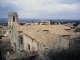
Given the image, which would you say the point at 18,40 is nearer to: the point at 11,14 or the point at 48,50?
the point at 11,14

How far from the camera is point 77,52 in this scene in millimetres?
16828

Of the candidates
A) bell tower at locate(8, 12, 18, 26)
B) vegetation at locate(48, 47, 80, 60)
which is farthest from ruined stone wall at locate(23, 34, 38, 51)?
bell tower at locate(8, 12, 18, 26)

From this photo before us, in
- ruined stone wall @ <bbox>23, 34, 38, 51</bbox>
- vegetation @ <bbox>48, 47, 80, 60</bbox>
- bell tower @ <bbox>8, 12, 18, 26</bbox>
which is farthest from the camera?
bell tower @ <bbox>8, 12, 18, 26</bbox>

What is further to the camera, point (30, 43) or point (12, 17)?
point (12, 17)

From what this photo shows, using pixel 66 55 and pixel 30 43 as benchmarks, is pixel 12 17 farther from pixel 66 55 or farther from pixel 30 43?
pixel 66 55

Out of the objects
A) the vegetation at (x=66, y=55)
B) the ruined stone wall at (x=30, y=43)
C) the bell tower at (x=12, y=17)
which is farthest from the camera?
the bell tower at (x=12, y=17)

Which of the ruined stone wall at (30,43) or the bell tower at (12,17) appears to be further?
the bell tower at (12,17)

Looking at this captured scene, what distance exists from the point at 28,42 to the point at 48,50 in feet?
22.2

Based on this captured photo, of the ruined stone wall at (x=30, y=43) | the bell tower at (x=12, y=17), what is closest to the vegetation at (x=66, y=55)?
the ruined stone wall at (x=30, y=43)

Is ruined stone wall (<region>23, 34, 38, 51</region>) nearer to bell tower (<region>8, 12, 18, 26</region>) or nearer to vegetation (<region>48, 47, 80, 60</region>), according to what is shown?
vegetation (<region>48, 47, 80, 60</region>)

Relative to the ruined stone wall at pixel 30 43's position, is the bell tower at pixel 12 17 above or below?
above

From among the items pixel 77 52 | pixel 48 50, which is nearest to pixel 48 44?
pixel 48 50

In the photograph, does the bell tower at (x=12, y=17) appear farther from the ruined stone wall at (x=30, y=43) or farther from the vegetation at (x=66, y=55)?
the vegetation at (x=66, y=55)

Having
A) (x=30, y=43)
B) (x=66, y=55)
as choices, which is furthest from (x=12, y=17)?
(x=66, y=55)
